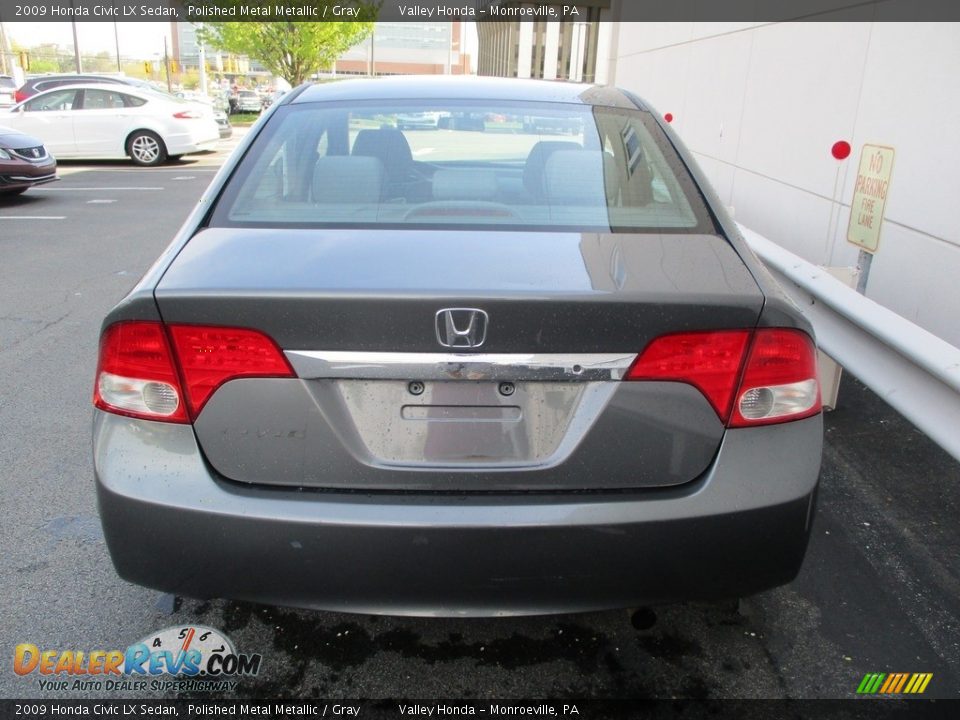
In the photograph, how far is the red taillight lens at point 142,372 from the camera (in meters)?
2.03

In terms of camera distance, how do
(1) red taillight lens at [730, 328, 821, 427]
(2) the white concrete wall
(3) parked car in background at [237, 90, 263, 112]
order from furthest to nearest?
(3) parked car in background at [237, 90, 263, 112]
(2) the white concrete wall
(1) red taillight lens at [730, 328, 821, 427]

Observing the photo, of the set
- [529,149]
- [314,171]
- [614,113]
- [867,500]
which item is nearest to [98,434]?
[314,171]

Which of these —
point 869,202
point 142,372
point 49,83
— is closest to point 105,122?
point 49,83

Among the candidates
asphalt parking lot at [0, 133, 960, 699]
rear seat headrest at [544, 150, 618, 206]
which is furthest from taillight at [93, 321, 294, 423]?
rear seat headrest at [544, 150, 618, 206]

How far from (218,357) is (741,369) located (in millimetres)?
1256

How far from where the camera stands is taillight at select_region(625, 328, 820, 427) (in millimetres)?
1991

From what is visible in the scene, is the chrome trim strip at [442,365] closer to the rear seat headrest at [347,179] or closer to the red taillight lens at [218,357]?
the red taillight lens at [218,357]

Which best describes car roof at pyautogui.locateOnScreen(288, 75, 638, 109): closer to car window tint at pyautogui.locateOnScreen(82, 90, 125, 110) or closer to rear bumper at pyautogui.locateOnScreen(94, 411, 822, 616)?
rear bumper at pyautogui.locateOnScreen(94, 411, 822, 616)

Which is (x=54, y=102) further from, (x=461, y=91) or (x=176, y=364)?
(x=176, y=364)

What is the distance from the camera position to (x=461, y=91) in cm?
315

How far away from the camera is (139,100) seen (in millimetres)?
16609

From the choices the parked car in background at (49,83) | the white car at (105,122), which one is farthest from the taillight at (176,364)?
the parked car in background at (49,83)

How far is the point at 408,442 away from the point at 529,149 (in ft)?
4.64

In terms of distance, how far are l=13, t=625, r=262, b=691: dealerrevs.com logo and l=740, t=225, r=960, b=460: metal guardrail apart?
237 cm
